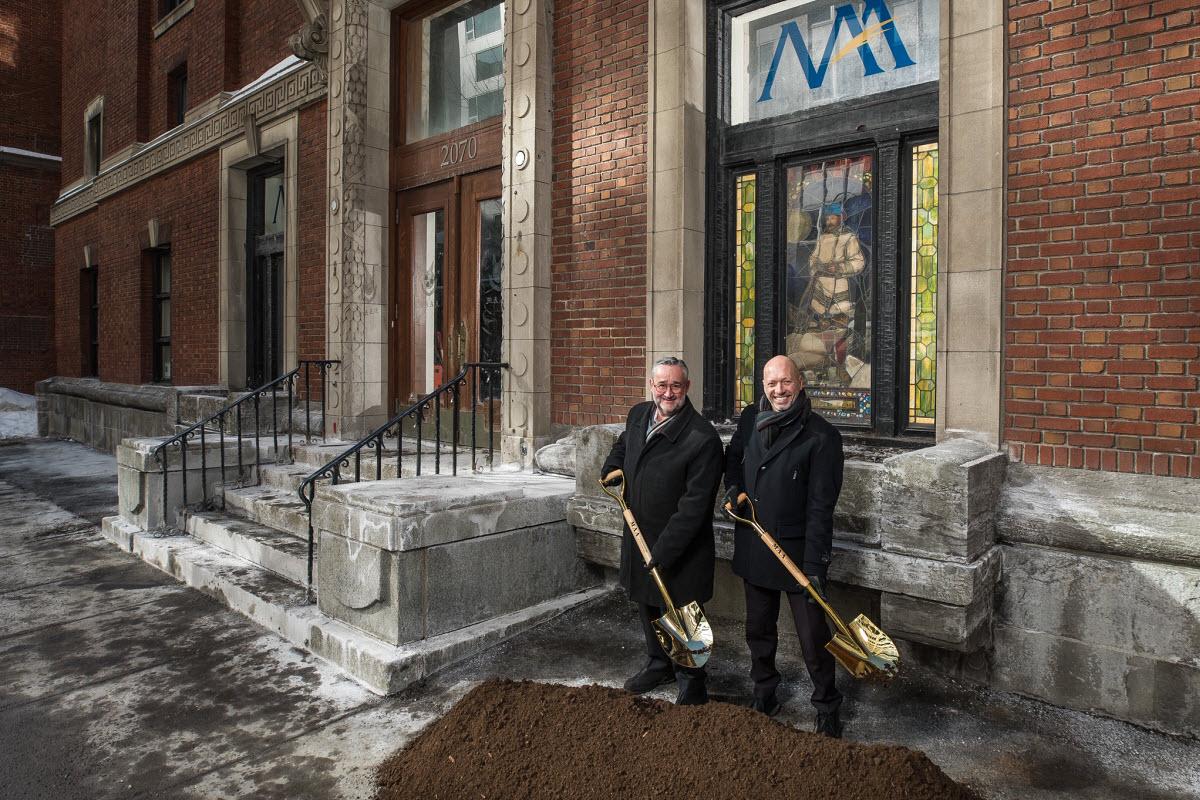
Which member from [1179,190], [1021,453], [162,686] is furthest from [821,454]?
[162,686]

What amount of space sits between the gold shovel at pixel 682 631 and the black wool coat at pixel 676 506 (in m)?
0.05

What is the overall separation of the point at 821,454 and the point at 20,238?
23554mm

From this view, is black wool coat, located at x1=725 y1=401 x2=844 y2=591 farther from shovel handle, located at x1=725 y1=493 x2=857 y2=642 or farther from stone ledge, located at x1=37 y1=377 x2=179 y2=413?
stone ledge, located at x1=37 y1=377 x2=179 y2=413

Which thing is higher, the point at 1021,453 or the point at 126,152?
the point at 126,152

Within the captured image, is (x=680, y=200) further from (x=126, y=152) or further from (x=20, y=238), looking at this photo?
(x=20, y=238)

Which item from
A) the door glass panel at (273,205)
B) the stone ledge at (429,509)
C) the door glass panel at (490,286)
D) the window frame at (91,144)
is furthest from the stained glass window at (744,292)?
the window frame at (91,144)

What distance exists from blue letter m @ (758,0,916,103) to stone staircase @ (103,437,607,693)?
3.45 meters

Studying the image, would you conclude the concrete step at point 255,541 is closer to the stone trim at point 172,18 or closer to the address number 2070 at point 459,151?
the address number 2070 at point 459,151

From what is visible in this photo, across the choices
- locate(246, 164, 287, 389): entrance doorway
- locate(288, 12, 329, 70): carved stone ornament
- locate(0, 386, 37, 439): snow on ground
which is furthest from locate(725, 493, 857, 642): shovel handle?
locate(0, 386, 37, 439): snow on ground

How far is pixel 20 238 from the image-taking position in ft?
66.2

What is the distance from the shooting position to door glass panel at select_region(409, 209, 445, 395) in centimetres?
848

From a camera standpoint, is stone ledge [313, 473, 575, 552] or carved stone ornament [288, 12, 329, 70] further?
carved stone ornament [288, 12, 329, 70]

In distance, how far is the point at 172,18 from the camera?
44.2ft

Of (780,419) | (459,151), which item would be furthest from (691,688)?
(459,151)
